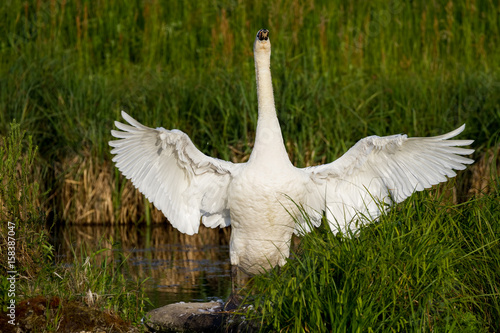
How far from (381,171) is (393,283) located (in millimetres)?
1670

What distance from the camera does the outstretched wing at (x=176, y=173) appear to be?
584cm

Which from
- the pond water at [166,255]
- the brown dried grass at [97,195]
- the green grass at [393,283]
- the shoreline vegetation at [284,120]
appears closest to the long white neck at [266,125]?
the shoreline vegetation at [284,120]

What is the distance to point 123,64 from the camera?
466 inches

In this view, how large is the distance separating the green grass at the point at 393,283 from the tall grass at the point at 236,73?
3626mm

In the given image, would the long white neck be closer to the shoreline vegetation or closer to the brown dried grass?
the shoreline vegetation

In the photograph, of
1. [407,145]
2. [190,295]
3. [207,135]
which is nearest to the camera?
[407,145]

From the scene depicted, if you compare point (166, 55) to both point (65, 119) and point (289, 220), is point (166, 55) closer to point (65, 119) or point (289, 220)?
point (65, 119)

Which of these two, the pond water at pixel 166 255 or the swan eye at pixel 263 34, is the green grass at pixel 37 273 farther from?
the swan eye at pixel 263 34

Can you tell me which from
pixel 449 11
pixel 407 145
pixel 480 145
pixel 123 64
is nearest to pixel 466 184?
pixel 480 145

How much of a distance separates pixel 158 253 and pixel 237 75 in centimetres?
285

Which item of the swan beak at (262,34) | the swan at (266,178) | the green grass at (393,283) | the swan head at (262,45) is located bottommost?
the green grass at (393,283)

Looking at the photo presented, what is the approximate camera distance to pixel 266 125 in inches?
221

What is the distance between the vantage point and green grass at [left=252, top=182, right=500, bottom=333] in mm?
4254

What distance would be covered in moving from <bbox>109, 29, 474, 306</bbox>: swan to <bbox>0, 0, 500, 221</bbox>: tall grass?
2.39 meters
